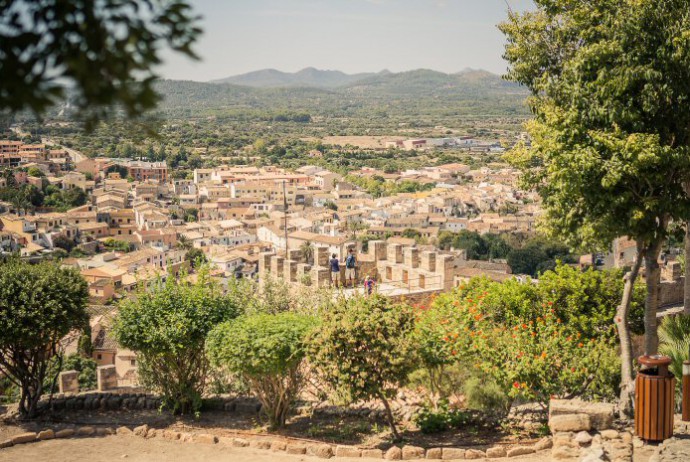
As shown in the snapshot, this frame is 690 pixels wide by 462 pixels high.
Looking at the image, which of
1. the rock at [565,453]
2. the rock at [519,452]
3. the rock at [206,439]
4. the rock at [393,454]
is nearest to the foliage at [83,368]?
the rock at [206,439]

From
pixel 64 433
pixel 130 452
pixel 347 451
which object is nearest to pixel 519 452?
pixel 347 451

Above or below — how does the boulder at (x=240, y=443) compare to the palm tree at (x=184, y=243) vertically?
above

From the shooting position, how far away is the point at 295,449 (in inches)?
285

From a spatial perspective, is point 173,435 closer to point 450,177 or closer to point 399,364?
point 399,364

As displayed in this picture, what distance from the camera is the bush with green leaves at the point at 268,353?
748 cm

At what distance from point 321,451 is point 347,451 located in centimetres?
25

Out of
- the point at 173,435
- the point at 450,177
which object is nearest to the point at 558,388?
the point at 173,435

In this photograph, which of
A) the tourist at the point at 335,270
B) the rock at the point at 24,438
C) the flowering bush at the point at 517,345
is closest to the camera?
the flowering bush at the point at 517,345

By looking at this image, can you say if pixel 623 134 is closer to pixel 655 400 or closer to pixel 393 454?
pixel 655 400

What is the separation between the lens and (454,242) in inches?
2238

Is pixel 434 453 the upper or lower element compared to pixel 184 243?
upper

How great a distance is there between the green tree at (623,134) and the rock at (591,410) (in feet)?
1.54

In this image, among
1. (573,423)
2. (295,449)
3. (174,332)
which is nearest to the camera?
(573,423)

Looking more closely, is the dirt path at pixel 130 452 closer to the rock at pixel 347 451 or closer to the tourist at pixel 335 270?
the rock at pixel 347 451
